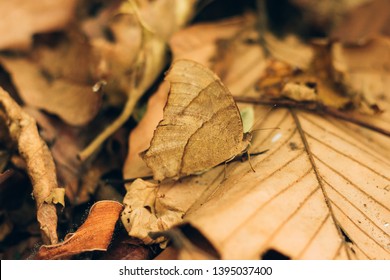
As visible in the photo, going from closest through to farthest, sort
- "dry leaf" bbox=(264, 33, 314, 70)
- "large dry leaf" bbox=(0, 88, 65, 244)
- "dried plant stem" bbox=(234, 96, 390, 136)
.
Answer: "large dry leaf" bbox=(0, 88, 65, 244) → "dried plant stem" bbox=(234, 96, 390, 136) → "dry leaf" bbox=(264, 33, 314, 70)

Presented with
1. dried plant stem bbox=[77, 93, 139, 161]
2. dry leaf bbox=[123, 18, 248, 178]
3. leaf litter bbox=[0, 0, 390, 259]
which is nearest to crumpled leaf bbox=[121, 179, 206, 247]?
leaf litter bbox=[0, 0, 390, 259]

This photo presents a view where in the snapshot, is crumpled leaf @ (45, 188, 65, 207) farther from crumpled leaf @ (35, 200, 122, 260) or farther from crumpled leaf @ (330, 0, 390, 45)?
crumpled leaf @ (330, 0, 390, 45)

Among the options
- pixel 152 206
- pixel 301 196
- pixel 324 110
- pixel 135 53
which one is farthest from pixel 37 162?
pixel 324 110

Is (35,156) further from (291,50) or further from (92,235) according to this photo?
(291,50)

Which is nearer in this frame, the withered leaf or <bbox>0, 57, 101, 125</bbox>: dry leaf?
the withered leaf

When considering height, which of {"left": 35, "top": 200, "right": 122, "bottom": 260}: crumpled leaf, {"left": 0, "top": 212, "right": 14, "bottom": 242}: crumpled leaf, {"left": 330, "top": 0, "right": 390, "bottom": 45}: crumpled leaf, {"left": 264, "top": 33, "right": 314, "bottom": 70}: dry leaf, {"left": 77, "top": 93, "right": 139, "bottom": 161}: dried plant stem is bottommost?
{"left": 0, "top": 212, "right": 14, "bottom": 242}: crumpled leaf

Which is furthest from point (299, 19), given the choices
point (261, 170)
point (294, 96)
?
point (261, 170)
